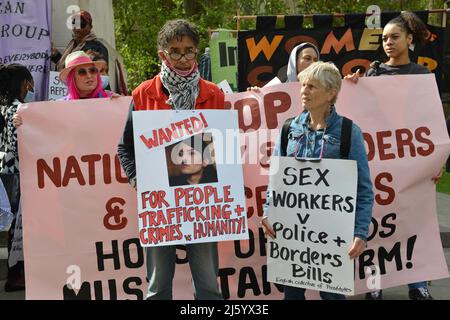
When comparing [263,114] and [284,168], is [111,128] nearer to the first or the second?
[263,114]

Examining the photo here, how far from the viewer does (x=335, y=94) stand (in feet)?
15.7

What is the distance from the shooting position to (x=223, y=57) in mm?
9867

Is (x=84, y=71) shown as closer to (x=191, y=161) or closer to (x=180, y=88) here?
(x=180, y=88)

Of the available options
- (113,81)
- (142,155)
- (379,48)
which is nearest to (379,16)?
(379,48)

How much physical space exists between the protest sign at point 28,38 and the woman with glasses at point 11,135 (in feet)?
5.60

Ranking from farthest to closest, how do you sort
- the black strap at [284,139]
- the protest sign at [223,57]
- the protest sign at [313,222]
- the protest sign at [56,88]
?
1. the protest sign at [223,57]
2. the protest sign at [56,88]
3. the black strap at [284,139]
4. the protest sign at [313,222]

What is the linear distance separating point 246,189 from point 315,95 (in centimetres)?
144

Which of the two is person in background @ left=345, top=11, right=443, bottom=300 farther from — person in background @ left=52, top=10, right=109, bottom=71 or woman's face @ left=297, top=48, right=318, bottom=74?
person in background @ left=52, top=10, right=109, bottom=71

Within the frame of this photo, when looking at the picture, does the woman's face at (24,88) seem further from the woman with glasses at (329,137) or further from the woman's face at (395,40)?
the woman with glasses at (329,137)

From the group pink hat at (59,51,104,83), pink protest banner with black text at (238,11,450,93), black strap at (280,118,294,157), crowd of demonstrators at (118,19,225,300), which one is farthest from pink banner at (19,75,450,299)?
pink protest banner with black text at (238,11,450,93)

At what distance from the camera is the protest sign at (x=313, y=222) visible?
471 centimetres

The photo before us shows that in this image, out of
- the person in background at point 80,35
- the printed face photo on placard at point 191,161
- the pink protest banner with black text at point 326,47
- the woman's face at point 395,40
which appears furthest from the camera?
Result: the person in background at point 80,35

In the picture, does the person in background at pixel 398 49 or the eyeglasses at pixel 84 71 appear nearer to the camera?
the eyeglasses at pixel 84 71

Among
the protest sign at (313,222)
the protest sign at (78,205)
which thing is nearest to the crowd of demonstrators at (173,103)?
the protest sign at (313,222)
